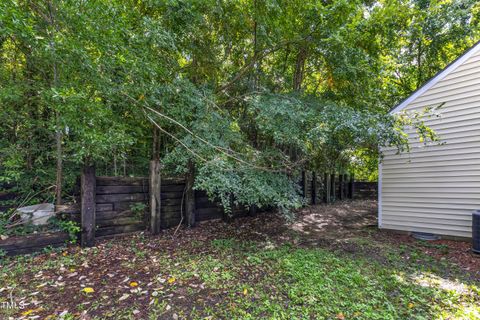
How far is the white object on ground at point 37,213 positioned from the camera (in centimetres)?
328

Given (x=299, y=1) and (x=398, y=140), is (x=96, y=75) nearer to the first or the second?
(x=299, y=1)

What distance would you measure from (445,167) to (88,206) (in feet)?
20.1

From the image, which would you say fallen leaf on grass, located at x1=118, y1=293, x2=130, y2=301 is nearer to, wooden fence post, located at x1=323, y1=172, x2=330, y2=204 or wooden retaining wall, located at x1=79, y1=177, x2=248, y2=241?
wooden retaining wall, located at x1=79, y1=177, x2=248, y2=241

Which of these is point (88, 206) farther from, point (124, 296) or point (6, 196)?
point (124, 296)

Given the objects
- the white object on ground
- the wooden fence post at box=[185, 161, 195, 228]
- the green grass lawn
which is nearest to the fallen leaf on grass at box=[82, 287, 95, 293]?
the green grass lawn

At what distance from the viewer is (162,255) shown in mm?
3383

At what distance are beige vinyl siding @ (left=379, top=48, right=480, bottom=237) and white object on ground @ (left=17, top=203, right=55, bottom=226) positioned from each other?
6174 mm

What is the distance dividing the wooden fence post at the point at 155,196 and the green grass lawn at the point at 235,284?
50 centimetres

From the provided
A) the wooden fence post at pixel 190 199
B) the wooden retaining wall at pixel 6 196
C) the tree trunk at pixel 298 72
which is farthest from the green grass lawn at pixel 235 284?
the tree trunk at pixel 298 72

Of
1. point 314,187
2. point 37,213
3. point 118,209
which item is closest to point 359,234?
point 314,187

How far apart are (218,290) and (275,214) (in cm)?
392

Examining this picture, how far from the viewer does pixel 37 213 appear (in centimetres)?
333

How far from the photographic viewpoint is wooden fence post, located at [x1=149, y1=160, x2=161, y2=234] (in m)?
4.12

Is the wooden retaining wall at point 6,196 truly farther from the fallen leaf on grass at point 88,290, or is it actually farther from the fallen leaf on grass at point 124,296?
the fallen leaf on grass at point 124,296
